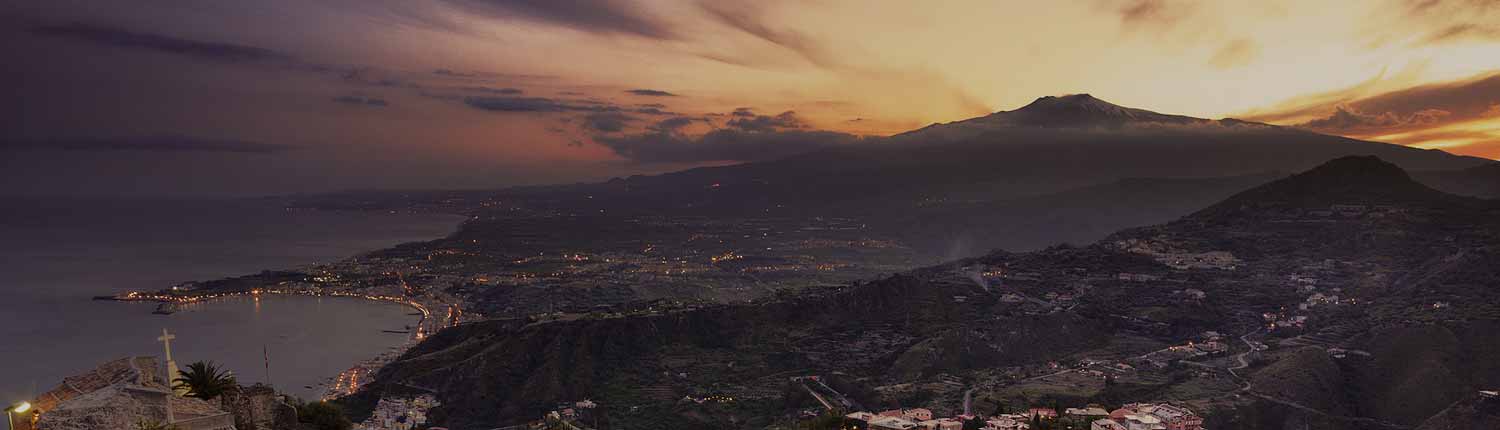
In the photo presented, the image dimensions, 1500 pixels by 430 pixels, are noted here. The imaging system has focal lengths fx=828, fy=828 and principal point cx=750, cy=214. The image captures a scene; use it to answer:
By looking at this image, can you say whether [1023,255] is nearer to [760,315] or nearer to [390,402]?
[760,315]

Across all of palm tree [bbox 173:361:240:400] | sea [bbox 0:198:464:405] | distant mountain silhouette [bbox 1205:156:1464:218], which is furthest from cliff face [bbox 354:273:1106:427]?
distant mountain silhouette [bbox 1205:156:1464:218]

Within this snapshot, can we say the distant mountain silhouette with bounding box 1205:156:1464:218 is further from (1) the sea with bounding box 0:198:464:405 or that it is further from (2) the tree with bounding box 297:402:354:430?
(2) the tree with bounding box 297:402:354:430

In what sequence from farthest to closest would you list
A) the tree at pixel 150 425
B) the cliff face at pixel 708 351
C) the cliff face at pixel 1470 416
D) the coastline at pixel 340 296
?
the coastline at pixel 340 296, the cliff face at pixel 708 351, the cliff face at pixel 1470 416, the tree at pixel 150 425

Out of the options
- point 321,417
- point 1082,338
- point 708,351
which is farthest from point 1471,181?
point 321,417

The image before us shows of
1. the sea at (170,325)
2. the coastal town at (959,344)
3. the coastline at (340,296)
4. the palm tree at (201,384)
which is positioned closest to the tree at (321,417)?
the palm tree at (201,384)

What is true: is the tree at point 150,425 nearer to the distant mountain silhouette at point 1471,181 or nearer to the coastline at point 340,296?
the coastline at point 340,296

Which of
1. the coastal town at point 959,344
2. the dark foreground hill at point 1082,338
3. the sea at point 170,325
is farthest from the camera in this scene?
the sea at point 170,325

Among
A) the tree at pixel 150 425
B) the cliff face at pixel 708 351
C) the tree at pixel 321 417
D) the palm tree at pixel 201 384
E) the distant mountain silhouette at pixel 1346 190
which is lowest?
the cliff face at pixel 708 351

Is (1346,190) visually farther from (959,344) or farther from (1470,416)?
(1470,416)
